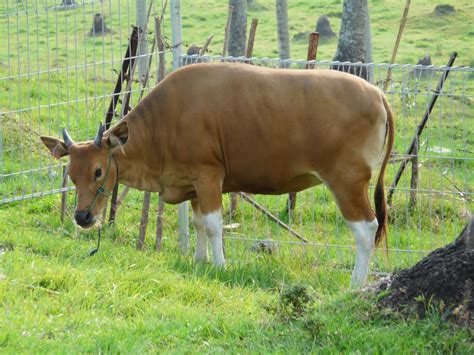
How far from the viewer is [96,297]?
26.7 ft

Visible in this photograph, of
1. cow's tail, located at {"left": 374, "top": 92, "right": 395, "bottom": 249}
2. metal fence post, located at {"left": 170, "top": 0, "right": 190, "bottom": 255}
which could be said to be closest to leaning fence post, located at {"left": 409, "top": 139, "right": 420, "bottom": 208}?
cow's tail, located at {"left": 374, "top": 92, "right": 395, "bottom": 249}

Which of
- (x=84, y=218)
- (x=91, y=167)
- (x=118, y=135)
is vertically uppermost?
(x=118, y=135)

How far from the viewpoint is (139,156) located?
1016 centimetres

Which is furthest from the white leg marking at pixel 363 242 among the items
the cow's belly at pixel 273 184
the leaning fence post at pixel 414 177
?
the leaning fence post at pixel 414 177

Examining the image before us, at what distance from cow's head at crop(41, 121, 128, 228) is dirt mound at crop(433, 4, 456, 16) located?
69.4ft

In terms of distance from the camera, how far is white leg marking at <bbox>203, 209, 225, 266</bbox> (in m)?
9.91

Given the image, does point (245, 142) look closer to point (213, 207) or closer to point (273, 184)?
point (273, 184)

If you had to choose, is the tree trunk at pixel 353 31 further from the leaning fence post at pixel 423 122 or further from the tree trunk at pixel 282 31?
the leaning fence post at pixel 423 122

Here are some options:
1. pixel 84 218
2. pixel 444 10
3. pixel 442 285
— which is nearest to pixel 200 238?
pixel 84 218

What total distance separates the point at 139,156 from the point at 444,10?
2100cm

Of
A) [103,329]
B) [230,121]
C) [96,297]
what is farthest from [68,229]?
[103,329]

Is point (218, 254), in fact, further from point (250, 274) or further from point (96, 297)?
point (96, 297)

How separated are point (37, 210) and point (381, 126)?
4563 mm

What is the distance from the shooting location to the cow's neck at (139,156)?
33.2ft
